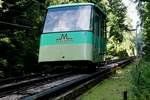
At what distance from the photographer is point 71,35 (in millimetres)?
17422

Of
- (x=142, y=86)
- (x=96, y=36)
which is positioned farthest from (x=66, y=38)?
(x=142, y=86)

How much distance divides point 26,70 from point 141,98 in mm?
16544

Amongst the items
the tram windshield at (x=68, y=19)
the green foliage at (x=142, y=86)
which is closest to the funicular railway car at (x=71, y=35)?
the tram windshield at (x=68, y=19)

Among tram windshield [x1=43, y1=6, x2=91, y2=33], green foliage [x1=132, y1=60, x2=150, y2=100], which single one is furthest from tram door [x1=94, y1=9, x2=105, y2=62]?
green foliage [x1=132, y1=60, x2=150, y2=100]

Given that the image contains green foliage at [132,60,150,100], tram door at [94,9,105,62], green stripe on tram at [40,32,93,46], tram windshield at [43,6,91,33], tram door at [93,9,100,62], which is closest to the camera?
green foliage at [132,60,150,100]

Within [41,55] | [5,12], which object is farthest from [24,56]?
[41,55]

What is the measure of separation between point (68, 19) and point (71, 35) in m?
0.88

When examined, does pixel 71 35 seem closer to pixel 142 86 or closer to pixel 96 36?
pixel 96 36

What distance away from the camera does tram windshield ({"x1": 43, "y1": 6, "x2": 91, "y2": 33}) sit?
17.5 meters

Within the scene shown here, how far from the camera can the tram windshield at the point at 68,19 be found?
17516mm

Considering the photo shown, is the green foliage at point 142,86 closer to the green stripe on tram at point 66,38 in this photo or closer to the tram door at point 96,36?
the green stripe on tram at point 66,38

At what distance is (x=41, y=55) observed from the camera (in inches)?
707

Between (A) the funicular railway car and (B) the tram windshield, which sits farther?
(B) the tram windshield

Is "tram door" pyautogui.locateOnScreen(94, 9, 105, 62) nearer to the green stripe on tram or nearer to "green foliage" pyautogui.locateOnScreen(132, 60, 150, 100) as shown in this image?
the green stripe on tram
